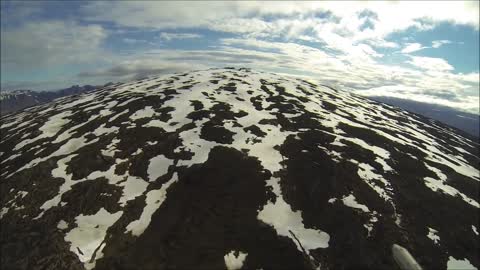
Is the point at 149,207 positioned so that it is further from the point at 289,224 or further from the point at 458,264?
the point at 458,264

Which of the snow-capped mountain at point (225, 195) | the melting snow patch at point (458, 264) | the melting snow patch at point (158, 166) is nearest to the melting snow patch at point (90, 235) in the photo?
the snow-capped mountain at point (225, 195)

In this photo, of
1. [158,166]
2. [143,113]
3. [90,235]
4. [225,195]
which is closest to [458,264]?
[225,195]

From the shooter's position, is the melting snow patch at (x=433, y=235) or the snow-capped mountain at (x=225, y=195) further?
the melting snow patch at (x=433, y=235)

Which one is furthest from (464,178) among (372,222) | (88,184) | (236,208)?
(88,184)

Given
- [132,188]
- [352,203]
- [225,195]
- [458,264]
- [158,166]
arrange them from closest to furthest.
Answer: [458,264] < [225,195] < [352,203] < [132,188] < [158,166]

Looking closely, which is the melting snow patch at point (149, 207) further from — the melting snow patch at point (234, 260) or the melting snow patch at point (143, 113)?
the melting snow patch at point (143, 113)
